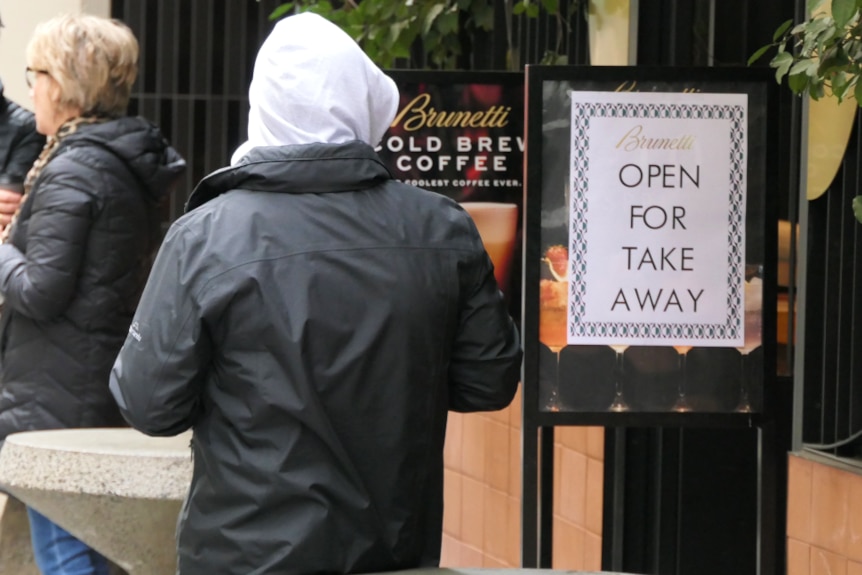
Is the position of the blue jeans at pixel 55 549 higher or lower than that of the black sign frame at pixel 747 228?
lower

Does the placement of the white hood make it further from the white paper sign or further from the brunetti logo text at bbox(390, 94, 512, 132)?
the brunetti logo text at bbox(390, 94, 512, 132)

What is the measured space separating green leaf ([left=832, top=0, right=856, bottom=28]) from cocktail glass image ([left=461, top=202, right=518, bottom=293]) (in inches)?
66.1

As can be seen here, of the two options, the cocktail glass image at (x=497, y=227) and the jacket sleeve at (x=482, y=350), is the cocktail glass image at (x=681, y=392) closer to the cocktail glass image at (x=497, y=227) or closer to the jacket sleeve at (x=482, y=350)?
the cocktail glass image at (x=497, y=227)

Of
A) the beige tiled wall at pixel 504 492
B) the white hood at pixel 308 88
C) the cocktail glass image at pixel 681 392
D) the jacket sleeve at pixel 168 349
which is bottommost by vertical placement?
the beige tiled wall at pixel 504 492

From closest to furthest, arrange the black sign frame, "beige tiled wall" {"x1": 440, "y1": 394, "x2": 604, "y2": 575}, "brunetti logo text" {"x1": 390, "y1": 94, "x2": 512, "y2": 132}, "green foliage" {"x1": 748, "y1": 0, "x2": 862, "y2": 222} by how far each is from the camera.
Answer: "green foliage" {"x1": 748, "y1": 0, "x2": 862, "y2": 222} → the black sign frame → "brunetti logo text" {"x1": 390, "y1": 94, "x2": 512, "y2": 132} → "beige tiled wall" {"x1": 440, "y1": 394, "x2": 604, "y2": 575}

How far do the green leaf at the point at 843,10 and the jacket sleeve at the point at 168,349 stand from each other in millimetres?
1181

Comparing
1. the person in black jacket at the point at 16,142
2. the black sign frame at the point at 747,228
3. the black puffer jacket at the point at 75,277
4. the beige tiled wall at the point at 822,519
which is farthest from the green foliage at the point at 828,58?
the person in black jacket at the point at 16,142

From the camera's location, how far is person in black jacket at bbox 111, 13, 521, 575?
2521 mm

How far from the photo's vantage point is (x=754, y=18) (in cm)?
463

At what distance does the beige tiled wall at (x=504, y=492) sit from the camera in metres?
5.32

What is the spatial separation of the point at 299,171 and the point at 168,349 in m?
0.37

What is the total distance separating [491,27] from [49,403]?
2.43 meters

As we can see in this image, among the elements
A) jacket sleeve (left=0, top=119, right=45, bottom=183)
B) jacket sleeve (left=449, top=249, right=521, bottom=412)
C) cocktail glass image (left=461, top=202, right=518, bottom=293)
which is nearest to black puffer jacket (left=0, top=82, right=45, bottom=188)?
jacket sleeve (left=0, top=119, right=45, bottom=183)

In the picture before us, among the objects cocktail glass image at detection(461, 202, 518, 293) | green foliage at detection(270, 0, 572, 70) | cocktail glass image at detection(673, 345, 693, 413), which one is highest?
green foliage at detection(270, 0, 572, 70)
